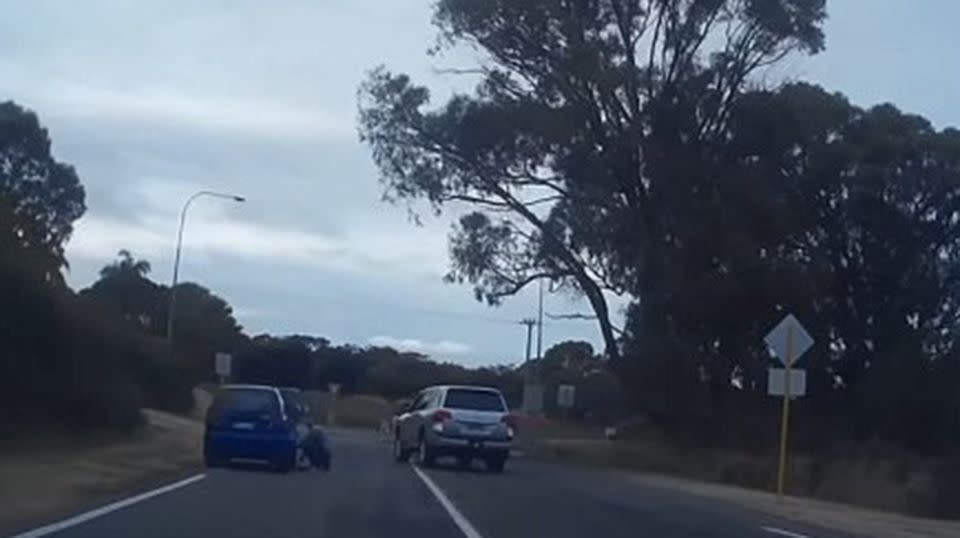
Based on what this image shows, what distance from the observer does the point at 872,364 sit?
66.1 metres

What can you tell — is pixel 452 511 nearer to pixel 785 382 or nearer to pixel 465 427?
pixel 785 382

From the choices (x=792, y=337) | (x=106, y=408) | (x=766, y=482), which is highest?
(x=792, y=337)

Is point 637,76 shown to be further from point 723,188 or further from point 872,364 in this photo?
point 872,364

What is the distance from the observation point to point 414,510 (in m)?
28.8

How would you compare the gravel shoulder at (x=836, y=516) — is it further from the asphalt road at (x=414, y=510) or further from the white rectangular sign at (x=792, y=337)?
the white rectangular sign at (x=792, y=337)

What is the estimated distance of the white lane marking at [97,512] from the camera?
21500mm

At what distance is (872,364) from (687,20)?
41.3 ft

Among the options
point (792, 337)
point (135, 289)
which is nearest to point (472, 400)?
point (792, 337)

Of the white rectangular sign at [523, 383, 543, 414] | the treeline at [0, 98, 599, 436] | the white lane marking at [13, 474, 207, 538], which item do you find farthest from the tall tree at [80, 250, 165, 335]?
the white lane marking at [13, 474, 207, 538]

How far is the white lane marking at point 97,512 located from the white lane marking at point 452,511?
4089 mm

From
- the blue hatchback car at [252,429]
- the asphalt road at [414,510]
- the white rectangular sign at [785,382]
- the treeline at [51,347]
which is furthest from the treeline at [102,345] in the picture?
the white rectangular sign at [785,382]

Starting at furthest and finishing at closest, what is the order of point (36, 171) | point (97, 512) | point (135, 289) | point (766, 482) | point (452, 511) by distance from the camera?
1. point (135, 289)
2. point (36, 171)
3. point (766, 482)
4. point (452, 511)
5. point (97, 512)

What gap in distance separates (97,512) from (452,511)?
18.4ft

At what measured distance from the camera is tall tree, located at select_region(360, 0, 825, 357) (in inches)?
2447
